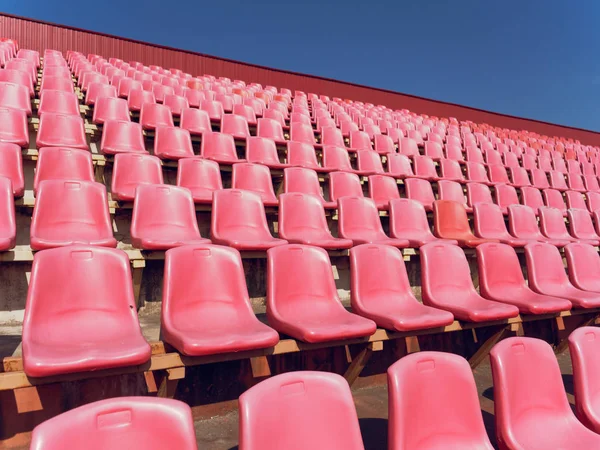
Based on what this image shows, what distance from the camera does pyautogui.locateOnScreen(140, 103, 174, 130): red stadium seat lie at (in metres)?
3.46

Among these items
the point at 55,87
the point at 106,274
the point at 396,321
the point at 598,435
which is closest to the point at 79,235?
the point at 106,274

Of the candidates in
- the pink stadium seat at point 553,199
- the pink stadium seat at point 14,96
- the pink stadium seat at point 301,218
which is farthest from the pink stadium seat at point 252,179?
the pink stadium seat at point 553,199

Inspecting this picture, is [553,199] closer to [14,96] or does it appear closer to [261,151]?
[261,151]

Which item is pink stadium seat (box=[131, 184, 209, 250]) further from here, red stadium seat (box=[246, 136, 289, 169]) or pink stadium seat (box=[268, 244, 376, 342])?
red stadium seat (box=[246, 136, 289, 169])

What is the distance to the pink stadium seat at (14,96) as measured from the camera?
3074 millimetres

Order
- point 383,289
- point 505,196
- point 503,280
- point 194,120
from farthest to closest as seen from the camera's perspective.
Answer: point 194,120 → point 505,196 → point 503,280 → point 383,289

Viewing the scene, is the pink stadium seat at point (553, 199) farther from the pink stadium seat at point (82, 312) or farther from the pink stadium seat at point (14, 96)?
the pink stadium seat at point (14, 96)

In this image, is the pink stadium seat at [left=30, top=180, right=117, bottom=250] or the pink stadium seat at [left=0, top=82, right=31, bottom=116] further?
the pink stadium seat at [left=0, top=82, right=31, bottom=116]

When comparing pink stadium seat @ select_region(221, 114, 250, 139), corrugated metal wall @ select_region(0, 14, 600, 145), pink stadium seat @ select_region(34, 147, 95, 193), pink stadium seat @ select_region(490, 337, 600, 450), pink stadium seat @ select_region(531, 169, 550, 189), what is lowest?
pink stadium seat @ select_region(490, 337, 600, 450)

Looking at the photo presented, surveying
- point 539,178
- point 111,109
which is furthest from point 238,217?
point 539,178

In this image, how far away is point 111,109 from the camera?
340 centimetres

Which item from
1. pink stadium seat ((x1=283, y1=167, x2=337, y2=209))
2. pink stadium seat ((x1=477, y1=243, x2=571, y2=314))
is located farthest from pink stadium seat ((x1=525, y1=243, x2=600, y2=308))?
pink stadium seat ((x1=283, y1=167, x2=337, y2=209))

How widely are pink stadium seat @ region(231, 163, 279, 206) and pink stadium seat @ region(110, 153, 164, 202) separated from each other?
1.40 ft

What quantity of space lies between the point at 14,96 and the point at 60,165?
52.4 inches
